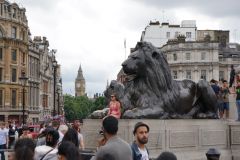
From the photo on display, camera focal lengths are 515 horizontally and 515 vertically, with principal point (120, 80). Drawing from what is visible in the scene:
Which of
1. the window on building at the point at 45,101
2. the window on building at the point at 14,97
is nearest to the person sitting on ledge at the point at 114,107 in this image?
the window on building at the point at 14,97

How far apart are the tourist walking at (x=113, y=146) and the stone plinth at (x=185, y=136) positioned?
4.43m

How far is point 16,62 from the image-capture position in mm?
77812

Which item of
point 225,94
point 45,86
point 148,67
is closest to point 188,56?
point 45,86

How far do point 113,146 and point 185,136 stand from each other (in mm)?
5759

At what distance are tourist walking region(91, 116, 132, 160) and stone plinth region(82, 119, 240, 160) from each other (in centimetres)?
443

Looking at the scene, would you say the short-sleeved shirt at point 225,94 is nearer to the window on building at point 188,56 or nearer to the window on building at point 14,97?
the window on building at point 14,97

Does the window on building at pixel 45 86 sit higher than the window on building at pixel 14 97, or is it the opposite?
the window on building at pixel 45 86

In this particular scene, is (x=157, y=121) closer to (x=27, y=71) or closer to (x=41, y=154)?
(x=41, y=154)

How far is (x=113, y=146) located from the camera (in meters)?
5.30

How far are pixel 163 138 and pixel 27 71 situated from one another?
73.7 meters

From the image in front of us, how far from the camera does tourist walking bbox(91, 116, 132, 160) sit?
5176 millimetres

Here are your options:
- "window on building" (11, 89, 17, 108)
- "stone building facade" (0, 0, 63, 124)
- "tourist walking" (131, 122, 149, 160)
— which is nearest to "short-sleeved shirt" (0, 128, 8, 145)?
"tourist walking" (131, 122, 149, 160)

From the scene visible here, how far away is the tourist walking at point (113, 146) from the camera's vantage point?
204 inches

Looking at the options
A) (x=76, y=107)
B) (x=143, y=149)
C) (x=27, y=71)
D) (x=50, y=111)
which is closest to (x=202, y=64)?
(x=27, y=71)
